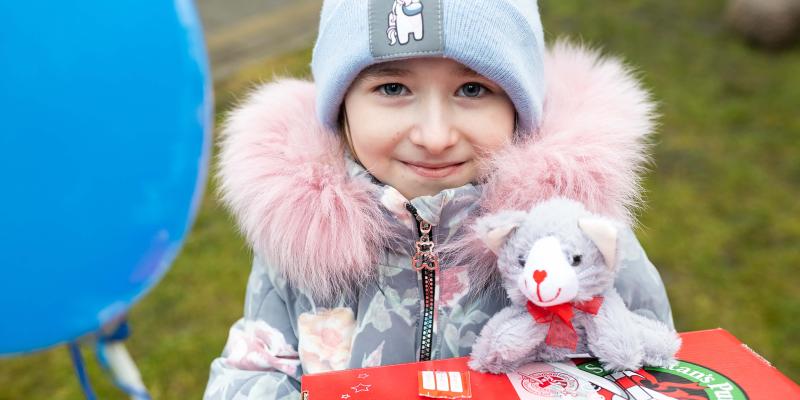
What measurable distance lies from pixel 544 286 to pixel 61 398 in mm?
1526

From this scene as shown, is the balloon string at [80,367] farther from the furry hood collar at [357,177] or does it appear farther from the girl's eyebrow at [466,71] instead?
the girl's eyebrow at [466,71]

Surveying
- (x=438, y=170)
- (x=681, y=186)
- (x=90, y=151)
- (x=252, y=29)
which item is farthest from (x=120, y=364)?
(x=252, y=29)

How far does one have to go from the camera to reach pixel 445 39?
0.93 metres

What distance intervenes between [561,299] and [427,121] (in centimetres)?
30

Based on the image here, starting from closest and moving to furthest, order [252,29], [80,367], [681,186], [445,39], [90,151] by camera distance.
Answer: [90,151] → [80,367] → [445,39] → [681,186] → [252,29]

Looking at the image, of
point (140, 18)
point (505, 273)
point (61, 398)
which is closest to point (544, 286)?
point (505, 273)

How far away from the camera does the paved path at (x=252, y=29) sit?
137 inches

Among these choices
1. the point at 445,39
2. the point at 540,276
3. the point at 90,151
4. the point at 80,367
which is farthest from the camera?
the point at 445,39

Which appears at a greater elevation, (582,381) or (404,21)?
(404,21)

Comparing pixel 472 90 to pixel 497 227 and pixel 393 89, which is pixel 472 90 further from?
pixel 497 227

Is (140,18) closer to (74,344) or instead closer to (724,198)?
(74,344)

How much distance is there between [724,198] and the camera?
253 cm

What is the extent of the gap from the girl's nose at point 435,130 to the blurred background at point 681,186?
13.6 inches

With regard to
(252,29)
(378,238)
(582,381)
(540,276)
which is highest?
(252,29)
